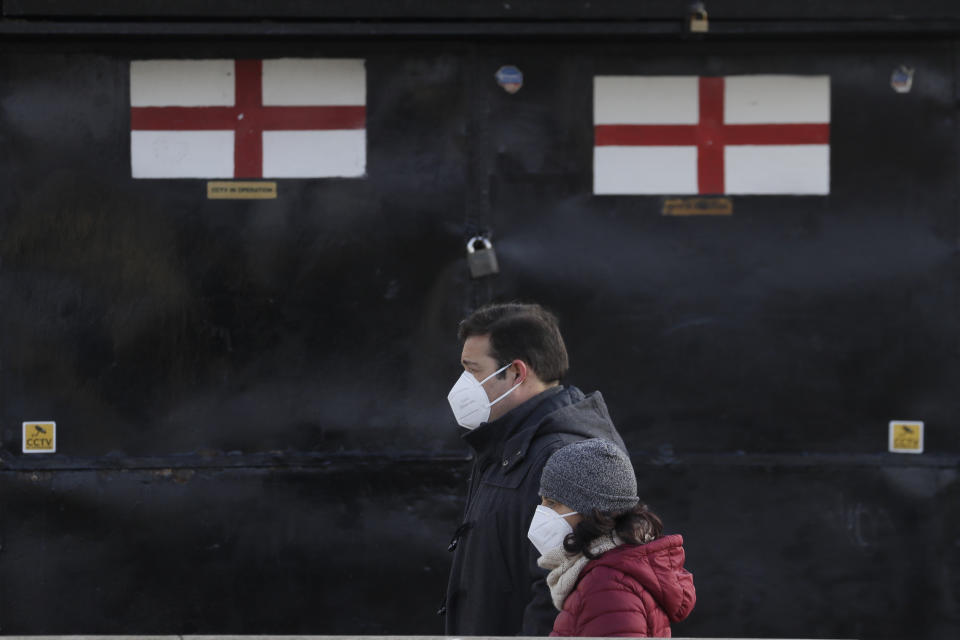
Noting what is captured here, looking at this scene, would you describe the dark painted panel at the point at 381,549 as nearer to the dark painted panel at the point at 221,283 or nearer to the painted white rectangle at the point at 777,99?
the dark painted panel at the point at 221,283

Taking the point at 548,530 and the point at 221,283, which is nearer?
the point at 548,530

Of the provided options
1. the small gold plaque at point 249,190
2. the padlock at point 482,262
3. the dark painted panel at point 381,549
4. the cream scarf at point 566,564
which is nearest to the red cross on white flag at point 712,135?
the padlock at point 482,262

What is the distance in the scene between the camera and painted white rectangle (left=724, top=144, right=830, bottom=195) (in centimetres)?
376

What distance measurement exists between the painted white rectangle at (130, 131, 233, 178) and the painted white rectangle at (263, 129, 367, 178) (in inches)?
6.1

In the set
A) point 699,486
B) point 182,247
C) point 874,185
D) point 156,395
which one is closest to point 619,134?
point 874,185

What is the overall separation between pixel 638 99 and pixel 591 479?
6.77 ft

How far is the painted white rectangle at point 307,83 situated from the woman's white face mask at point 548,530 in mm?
2105

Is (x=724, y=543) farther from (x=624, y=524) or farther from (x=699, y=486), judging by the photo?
(x=624, y=524)

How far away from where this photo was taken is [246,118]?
3.74 m

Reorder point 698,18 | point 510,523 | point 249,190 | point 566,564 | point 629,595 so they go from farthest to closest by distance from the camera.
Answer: point 249,190 → point 698,18 → point 510,523 → point 566,564 → point 629,595

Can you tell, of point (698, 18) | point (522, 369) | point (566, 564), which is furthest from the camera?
point (698, 18)

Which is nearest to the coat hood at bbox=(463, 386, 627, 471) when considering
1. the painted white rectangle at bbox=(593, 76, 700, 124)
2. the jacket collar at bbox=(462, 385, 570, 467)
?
the jacket collar at bbox=(462, 385, 570, 467)

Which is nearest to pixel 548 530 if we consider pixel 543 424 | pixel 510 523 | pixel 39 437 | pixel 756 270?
pixel 510 523

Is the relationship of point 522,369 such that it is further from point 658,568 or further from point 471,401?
point 658,568
